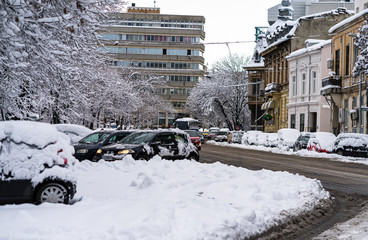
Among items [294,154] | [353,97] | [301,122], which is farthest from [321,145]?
[301,122]

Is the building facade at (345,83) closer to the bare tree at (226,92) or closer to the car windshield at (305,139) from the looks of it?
the car windshield at (305,139)

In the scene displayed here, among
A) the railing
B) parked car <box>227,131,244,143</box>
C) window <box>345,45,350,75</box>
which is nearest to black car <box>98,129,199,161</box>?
window <box>345,45,350,75</box>

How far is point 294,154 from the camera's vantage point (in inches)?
1556

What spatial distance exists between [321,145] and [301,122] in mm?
20038

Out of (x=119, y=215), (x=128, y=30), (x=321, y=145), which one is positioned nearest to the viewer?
(x=119, y=215)

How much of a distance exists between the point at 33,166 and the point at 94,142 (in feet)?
49.3

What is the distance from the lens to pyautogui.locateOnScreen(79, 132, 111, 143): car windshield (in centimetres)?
2592

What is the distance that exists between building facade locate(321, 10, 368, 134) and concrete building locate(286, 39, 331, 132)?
7.39ft

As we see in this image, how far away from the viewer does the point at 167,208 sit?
9.49m

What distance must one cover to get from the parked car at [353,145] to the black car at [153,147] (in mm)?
13675

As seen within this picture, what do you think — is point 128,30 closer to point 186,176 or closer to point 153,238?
point 186,176

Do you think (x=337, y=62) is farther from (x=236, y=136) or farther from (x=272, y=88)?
(x=272, y=88)

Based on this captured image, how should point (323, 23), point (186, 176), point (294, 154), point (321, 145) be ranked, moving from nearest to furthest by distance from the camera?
point (186, 176) → point (321, 145) → point (294, 154) → point (323, 23)

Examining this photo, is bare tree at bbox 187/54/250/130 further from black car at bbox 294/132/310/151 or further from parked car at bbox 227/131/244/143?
black car at bbox 294/132/310/151
